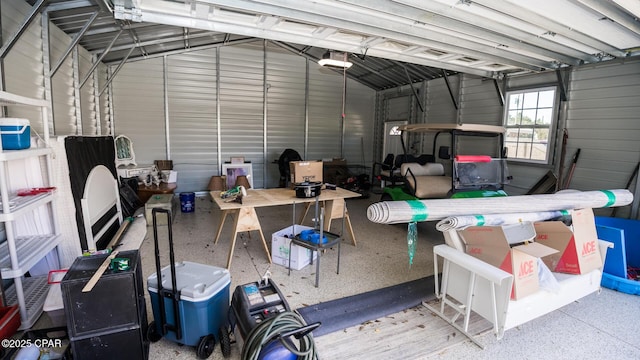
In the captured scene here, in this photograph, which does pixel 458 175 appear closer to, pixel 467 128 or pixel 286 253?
pixel 467 128

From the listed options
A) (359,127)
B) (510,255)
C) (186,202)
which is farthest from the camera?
(359,127)

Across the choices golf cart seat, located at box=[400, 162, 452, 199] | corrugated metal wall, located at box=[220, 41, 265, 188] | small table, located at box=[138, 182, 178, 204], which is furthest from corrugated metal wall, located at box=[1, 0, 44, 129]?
golf cart seat, located at box=[400, 162, 452, 199]

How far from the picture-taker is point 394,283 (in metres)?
3.15

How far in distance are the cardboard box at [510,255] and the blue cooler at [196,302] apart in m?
1.96

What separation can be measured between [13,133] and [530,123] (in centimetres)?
677

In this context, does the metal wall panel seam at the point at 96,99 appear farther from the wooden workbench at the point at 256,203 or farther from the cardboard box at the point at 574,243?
the cardboard box at the point at 574,243

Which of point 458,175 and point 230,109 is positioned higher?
point 230,109

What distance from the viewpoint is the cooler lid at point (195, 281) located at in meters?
1.95

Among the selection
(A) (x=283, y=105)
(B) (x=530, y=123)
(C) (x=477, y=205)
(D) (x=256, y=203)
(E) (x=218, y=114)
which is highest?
(A) (x=283, y=105)

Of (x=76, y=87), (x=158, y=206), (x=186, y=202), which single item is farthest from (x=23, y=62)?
(x=186, y=202)

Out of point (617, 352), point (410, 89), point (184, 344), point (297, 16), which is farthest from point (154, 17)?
point (410, 89)

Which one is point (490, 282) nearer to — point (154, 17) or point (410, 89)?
point (154, 17)

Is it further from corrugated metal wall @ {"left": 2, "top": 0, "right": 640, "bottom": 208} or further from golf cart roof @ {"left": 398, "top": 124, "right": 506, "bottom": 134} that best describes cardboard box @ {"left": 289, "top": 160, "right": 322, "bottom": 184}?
corrugated metal wall @ {"left": 2, "top": 0, "right": 640, "bottom": 208}

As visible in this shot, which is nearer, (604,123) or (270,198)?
(270,198)
